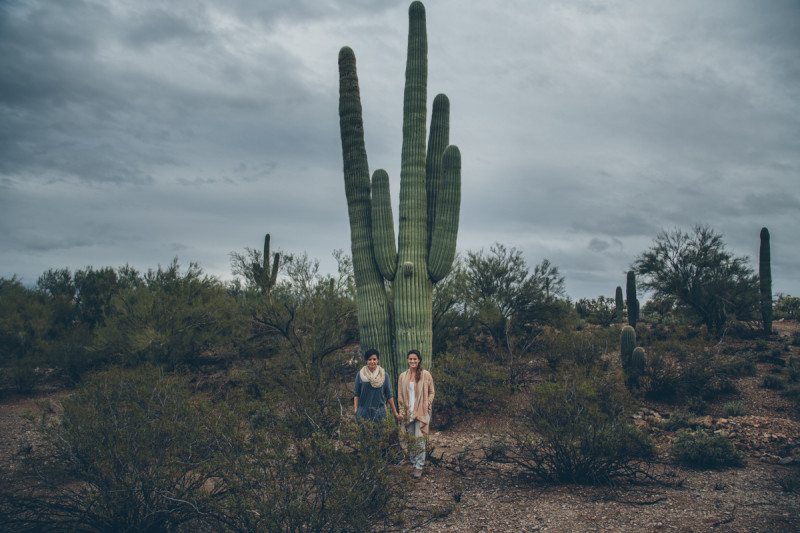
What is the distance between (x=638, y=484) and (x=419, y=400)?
291 cm

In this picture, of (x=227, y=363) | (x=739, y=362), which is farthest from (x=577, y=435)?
(x=227, y=363)

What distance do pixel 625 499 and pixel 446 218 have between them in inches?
255

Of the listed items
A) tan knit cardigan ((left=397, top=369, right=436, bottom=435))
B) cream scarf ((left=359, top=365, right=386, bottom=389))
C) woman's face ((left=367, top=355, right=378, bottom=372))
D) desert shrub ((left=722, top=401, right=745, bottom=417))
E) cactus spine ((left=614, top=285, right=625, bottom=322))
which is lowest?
desert shrub ((left=722, top=401, right=745, bottom=417))

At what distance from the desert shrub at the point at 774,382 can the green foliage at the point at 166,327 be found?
46.5ft

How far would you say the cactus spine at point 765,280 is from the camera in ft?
67.6

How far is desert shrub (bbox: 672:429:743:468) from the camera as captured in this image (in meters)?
8.69

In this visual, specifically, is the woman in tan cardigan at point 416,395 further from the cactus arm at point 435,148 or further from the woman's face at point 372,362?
the cactus arm at point 435,148

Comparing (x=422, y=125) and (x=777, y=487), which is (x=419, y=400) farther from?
(x=422, y=125)

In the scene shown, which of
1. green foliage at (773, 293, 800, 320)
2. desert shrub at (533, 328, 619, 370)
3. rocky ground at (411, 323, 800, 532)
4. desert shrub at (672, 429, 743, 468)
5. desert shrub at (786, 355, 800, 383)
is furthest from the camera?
green foliage at (773, 293, 800, 320)

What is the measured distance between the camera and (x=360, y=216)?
40.8ft

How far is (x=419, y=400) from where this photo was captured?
787cm

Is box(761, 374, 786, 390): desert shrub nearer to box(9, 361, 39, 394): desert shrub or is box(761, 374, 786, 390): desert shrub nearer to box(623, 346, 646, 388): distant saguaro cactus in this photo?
box(623, 346, 646, 388): distant saguaro cactus

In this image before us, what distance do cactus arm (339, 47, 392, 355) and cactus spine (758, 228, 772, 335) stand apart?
15472mm

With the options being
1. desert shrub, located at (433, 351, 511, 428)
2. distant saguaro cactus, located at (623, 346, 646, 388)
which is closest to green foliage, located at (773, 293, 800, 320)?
distant saguaro cactus, located at (623, 346, 646, 388)
